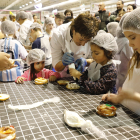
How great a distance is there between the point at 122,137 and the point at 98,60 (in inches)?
38.1

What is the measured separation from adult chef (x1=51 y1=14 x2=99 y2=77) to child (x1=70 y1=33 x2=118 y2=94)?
124 millimetres

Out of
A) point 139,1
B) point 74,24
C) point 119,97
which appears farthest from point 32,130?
point 139,1

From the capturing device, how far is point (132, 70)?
1.40m

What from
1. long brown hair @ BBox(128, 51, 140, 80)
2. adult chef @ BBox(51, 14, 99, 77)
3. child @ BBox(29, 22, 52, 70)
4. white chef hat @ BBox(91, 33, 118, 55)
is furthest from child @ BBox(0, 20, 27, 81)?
long brown hair @ BBox(128, 51, 140, 80)

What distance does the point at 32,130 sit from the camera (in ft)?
3.14

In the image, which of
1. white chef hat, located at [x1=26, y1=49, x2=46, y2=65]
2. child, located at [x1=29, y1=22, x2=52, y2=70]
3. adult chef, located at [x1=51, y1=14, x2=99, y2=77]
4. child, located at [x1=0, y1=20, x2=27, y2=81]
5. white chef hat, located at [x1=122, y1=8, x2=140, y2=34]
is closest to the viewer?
white chef hat, located at [x1=122, y1=8, x2=140, y2=34]

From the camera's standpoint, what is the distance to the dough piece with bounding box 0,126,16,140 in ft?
2.82

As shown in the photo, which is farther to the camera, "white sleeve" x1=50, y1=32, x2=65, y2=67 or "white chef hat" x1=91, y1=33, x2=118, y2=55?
"white sleeve" x1=50, y1=32, x2=65, y2=67

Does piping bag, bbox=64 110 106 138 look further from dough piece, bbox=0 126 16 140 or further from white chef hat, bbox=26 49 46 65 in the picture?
white chef hat, bbox=26 49 46 65

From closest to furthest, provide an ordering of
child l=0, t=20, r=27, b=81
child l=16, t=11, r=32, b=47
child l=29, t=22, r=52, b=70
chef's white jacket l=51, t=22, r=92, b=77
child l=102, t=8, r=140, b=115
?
child l=102, t=8, r=140, b=115
chef's white jacket l=51, t=22, r=92, b=77
child l=0, t=20, r=27, b=81
child l=29, t=22, r=52, b=70
child l=16, t=11, r=32, b=47

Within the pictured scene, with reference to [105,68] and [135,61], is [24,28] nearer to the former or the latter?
[105,68]

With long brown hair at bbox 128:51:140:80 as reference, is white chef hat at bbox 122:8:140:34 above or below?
above

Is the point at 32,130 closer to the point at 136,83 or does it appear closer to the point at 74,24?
the point at 136,83

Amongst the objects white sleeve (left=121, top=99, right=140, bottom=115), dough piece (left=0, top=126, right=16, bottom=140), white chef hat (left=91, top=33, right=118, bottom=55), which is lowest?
white sleeve (left=121, top=99, right=140, bottom=115)
